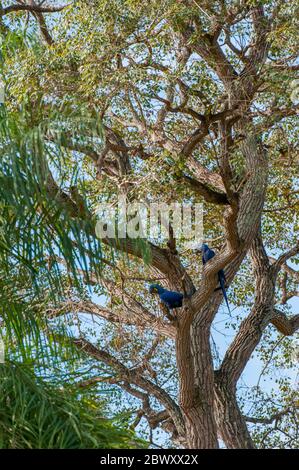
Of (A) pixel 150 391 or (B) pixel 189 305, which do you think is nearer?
(B) pixel 189 305

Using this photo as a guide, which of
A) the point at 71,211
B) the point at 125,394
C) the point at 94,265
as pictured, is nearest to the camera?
the point at 94,265

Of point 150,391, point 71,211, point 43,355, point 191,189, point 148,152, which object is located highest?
point 148,152

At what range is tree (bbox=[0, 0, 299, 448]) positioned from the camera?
8.65 metres

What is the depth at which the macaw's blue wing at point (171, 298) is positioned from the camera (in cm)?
906

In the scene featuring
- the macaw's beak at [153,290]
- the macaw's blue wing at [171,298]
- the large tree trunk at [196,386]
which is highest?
the macaw's beak at [153,290]

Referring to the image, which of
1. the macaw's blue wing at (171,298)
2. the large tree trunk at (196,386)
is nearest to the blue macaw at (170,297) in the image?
the macaw's blue wing at (171,298)

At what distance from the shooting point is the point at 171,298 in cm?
911

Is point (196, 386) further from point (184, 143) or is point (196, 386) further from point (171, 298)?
point (184, 143)

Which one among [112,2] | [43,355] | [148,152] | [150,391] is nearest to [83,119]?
[43,355]

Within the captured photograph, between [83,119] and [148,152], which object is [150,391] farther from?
[83,119]

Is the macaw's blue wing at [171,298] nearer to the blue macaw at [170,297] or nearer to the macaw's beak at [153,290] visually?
the blue macaw at [170,297]

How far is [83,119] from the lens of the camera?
496cm

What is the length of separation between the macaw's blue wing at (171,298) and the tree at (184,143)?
4.9 inches

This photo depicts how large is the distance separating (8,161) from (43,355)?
1.17 m
